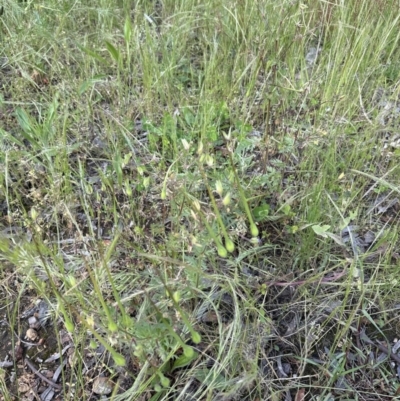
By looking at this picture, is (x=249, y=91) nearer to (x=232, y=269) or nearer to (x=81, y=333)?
(x=232, y=269)

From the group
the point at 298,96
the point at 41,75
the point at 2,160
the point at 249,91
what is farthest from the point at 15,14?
the point at 298,96

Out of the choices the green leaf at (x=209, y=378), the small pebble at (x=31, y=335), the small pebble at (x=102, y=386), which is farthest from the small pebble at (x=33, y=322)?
the green leaf at (x=209, y=378)

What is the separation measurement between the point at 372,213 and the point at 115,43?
1.18 meters

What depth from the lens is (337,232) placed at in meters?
1.27

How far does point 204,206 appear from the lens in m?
1.26

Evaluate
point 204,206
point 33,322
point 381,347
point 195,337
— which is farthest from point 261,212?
point 33,322

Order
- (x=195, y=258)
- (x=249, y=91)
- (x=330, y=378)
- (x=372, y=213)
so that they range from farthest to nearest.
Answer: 1. (x=249, y=91)
2. (x=372, y=213)
3. (x=195, y=258)
4. (x=330, y=378)

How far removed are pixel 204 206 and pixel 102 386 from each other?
54cm

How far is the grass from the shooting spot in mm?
1034

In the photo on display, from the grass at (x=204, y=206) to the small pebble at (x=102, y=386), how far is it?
1cm

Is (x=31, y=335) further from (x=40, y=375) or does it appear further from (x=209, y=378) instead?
(x=209, y=378)

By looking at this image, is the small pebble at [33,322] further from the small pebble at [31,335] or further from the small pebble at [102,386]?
the small pebble at [102,386]

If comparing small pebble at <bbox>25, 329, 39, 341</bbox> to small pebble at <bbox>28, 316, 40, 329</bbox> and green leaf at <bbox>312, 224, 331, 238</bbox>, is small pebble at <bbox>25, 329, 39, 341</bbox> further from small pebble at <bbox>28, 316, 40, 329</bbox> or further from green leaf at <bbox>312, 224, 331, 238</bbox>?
green leaf at <bbox>312, 224, 331, 238</bbox>

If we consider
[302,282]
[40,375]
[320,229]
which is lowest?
[40,375]
